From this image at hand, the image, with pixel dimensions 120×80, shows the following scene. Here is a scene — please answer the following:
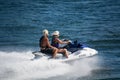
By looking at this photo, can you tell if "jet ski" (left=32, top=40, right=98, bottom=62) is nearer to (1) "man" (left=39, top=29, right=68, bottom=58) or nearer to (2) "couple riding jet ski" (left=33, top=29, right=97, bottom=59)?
(2) "couple riding jet ski" (left=33, top=29, right=97, bottom=59)

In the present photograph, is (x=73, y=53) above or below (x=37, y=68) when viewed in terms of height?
above

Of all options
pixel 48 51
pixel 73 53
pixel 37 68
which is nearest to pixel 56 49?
pixel 48 51

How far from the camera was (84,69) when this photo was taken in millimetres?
21875

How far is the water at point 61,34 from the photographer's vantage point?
814 inches

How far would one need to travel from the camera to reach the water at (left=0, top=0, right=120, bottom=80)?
20672 millimetres

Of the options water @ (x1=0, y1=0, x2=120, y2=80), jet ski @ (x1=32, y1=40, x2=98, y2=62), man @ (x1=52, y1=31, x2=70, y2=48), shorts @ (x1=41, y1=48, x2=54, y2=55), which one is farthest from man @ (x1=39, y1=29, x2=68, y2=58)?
water @ (x1=0, y1=0, x2=120, y2=80)

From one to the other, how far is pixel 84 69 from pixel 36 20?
1661 centimetres

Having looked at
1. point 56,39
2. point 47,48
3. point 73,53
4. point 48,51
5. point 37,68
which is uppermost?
point 56,39

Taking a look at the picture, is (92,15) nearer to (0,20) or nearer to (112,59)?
(0,20)

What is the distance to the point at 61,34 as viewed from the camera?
31.7 meters

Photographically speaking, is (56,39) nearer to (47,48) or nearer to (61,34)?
(47,48)

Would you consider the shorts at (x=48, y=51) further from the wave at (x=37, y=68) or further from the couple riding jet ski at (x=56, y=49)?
the wave at (x=37, y=68)

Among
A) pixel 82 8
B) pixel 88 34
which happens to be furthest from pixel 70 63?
pixel 82 8

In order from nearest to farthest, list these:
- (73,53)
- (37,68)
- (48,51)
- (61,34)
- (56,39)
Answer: (37,68) < (48,51) < (56,39) < (73,53) < (61,34)
